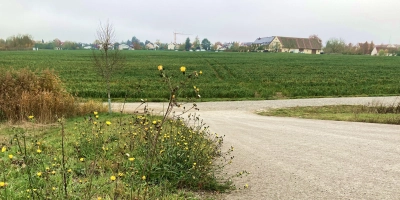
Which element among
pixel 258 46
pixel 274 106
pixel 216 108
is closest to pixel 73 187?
pixel 216 108

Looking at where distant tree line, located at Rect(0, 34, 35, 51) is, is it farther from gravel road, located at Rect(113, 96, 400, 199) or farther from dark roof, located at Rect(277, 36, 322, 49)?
gravel road, located at Rect(113, 96, 400, 199)

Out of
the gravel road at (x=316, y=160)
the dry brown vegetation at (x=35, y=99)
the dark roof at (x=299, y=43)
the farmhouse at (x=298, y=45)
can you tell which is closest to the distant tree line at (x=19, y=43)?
the farmhouse at (x=298, y=45)

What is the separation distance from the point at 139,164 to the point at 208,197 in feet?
4.15

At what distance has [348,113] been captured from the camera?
48.1 ft

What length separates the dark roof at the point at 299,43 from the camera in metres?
120

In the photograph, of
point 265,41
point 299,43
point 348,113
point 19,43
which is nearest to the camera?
point 348,113

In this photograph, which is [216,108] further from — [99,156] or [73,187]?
[73,187]

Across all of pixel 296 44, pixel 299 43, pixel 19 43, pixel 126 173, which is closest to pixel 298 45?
pixel 296 44

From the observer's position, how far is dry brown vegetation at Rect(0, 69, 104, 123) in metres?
10.6

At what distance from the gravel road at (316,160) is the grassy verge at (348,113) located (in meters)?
1.14

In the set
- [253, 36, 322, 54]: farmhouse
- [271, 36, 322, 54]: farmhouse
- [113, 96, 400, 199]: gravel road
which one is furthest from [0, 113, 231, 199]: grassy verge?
[271, 36, 322, 54]: farmhouse

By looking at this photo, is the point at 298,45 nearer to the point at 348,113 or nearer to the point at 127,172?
the point at 348,113

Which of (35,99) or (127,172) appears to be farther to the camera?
(35,99)

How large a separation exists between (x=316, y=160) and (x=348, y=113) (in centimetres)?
970
